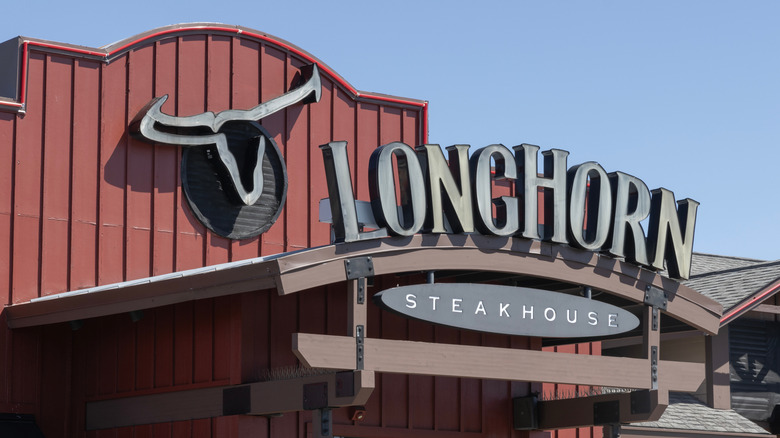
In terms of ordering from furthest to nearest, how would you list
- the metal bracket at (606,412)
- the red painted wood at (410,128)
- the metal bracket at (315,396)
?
the red painted wood at (410,128), the metal bracket at (606,412), the metal bracket at (315,396)

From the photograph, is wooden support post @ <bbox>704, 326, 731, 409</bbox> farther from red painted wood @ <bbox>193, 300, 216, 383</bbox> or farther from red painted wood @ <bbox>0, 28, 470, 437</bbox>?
red painted wood @ <bbox>193, 300, 216, 383</bbox>

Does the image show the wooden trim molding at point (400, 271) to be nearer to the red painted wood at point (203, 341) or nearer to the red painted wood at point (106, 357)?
the red painted wood at point (203, 341)

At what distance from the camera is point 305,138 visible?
68.3ft

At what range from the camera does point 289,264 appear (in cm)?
1341

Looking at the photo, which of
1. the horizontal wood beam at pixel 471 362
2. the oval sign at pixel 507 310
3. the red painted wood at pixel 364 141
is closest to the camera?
the horizontal wood beam at pixel 471 362

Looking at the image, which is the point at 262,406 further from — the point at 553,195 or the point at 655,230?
the point at 655,230

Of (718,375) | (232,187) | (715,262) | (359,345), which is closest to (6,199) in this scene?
(232,187)

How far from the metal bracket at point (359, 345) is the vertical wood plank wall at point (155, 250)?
1927 mm

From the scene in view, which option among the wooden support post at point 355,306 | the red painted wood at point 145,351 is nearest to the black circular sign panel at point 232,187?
the red painted wood at point 145,351

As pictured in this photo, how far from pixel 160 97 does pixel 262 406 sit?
6.33 meters

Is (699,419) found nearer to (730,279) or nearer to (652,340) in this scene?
(730,279)

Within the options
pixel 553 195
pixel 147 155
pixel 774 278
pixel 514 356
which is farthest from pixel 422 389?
pixel 774 278

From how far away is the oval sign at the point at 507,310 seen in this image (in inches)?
559

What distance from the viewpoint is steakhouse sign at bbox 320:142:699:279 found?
554 inches
